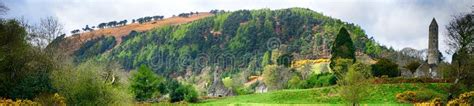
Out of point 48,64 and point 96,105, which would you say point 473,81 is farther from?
point 48,64

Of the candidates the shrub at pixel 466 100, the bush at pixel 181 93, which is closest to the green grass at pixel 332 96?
the bush at pixel 181 93

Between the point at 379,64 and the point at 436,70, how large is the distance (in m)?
5.74

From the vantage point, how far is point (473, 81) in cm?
4406

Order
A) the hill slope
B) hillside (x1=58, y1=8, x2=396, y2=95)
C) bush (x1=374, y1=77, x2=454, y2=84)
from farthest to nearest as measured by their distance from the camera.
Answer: the hill slope
hillside (x1=58, y1=8, x2=396, y2=95)
bush (x1=374, y1=77, x2=454, y2=84)

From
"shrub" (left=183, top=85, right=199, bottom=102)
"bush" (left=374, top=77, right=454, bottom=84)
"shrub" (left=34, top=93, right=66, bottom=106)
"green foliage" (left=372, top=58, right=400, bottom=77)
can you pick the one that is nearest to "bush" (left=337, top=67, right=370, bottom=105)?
"bush" (left=374, top=77, right=454, bottom=84)

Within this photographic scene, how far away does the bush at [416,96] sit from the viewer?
153 ft

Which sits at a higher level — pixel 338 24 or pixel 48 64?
pixel 338 24

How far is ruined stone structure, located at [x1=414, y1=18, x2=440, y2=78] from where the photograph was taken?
6262cm

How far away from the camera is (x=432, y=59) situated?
64.4 m

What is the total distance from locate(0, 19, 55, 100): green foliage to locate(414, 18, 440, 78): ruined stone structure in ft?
127

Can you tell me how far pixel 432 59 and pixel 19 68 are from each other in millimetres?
42751

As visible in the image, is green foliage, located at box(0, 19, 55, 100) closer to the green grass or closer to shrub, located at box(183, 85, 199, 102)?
the green grass

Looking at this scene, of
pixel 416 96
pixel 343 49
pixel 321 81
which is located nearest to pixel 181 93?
pixel 321 81

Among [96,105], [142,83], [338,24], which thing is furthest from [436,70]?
[338,24]
